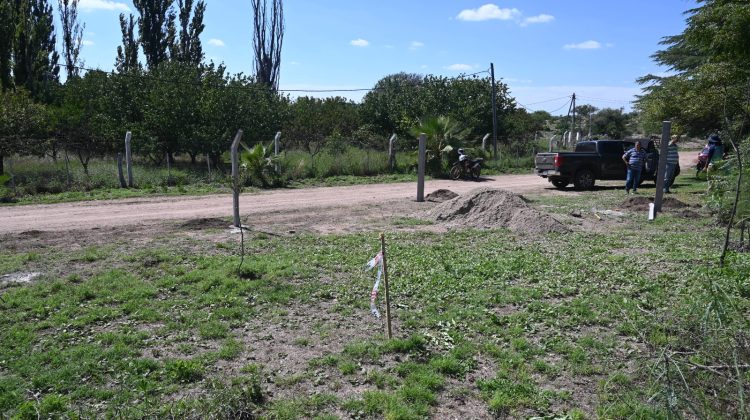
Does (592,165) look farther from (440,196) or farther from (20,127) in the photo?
(20,127)

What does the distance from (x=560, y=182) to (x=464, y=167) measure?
450 centimetres

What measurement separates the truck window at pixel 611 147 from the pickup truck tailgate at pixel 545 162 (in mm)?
1716

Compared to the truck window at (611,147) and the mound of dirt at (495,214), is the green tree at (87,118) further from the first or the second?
the truck window at (611,147)

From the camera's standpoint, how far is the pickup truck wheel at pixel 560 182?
20.9m

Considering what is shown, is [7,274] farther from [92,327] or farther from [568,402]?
[568,402]

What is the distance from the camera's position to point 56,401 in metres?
4.55

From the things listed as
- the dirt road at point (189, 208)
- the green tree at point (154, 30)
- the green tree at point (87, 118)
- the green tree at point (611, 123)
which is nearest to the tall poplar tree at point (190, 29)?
the green tree at point (154, 30)

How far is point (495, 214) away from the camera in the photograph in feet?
41.4

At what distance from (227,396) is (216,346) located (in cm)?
139

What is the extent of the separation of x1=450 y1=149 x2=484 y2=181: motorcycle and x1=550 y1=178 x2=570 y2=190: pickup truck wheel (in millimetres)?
3996

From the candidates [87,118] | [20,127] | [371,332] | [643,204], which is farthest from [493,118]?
[371,332]

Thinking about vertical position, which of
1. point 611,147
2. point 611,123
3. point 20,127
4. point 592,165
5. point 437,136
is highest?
point 611,123

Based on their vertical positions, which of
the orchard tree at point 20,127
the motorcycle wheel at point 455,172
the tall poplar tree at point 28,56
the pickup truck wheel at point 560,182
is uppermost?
the tall poplar tree at point 28,56

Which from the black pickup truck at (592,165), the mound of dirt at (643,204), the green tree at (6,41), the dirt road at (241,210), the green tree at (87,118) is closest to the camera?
the dirt road at (241,210)
